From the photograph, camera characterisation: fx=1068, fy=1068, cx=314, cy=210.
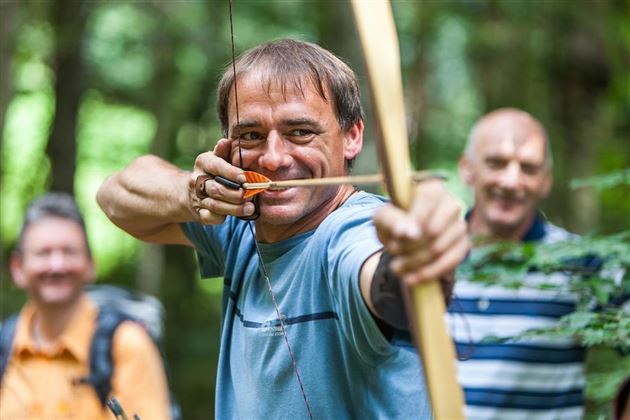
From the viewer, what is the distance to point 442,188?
1.25 metres

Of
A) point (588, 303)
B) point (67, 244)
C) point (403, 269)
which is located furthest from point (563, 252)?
point (67, 244)

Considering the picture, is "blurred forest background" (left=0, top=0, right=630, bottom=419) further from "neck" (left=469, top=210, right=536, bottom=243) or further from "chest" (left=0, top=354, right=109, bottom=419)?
"chest" (left=0, top=354, right=109, bottom=419)

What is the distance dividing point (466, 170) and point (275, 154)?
7.79ft

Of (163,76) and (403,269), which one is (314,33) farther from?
(403,269)

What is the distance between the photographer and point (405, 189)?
1.29m

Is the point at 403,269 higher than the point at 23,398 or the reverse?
higher

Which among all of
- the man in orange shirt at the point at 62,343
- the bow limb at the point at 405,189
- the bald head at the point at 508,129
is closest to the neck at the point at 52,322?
the man in orange shirt at the point at 62,343

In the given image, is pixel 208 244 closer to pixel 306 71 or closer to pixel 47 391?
pixel 306 71

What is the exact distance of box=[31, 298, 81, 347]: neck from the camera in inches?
158

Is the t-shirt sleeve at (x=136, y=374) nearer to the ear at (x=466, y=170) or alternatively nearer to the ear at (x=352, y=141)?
the ear at (x=466, y=170)

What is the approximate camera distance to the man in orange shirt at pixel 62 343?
382 centimetres

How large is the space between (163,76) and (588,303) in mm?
7580

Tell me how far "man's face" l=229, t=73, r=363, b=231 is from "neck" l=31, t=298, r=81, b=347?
226 centimetres

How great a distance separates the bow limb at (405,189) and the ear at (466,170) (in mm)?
2727
